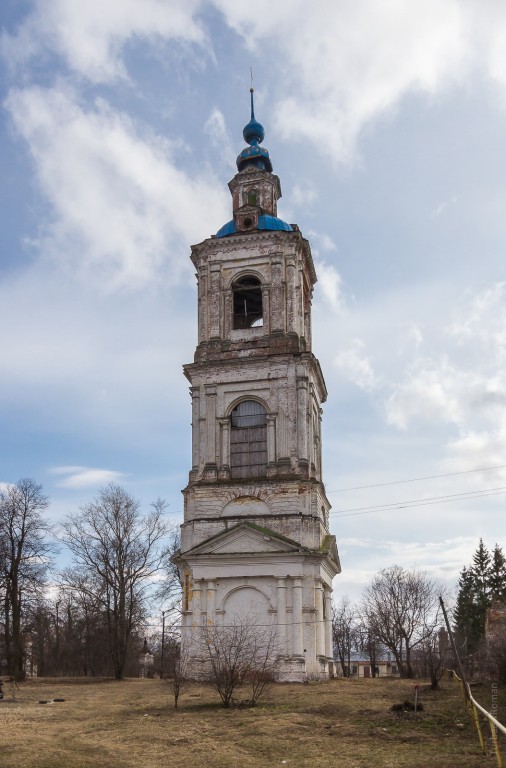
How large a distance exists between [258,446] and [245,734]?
1664 cm

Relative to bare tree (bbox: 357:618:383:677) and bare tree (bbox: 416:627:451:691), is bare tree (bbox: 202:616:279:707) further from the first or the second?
bare tree (bbox: 357:618:383:677)

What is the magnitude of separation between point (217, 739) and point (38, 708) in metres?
8.24

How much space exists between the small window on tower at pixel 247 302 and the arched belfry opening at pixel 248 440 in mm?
3978

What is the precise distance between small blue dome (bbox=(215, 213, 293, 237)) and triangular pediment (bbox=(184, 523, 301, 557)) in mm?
12750

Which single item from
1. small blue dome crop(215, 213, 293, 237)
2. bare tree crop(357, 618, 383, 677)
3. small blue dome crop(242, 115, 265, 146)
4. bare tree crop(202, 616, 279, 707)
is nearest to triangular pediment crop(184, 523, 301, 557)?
bare tree crop(202, 616, 279, 707)

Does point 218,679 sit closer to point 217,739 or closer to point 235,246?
point 217,739

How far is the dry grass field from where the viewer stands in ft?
39.2

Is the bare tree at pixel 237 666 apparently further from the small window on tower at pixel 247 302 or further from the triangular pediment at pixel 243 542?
the small window on tower at pixel 247 302

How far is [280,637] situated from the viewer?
89.8 feet

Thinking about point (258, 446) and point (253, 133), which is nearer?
point (258, 446)

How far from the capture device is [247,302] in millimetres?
34656

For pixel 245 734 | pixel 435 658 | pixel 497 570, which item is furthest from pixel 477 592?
pixel 245 734

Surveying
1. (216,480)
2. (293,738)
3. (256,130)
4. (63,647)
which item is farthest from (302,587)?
(63,647)

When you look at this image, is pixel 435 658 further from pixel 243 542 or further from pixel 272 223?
pixel 272 223
